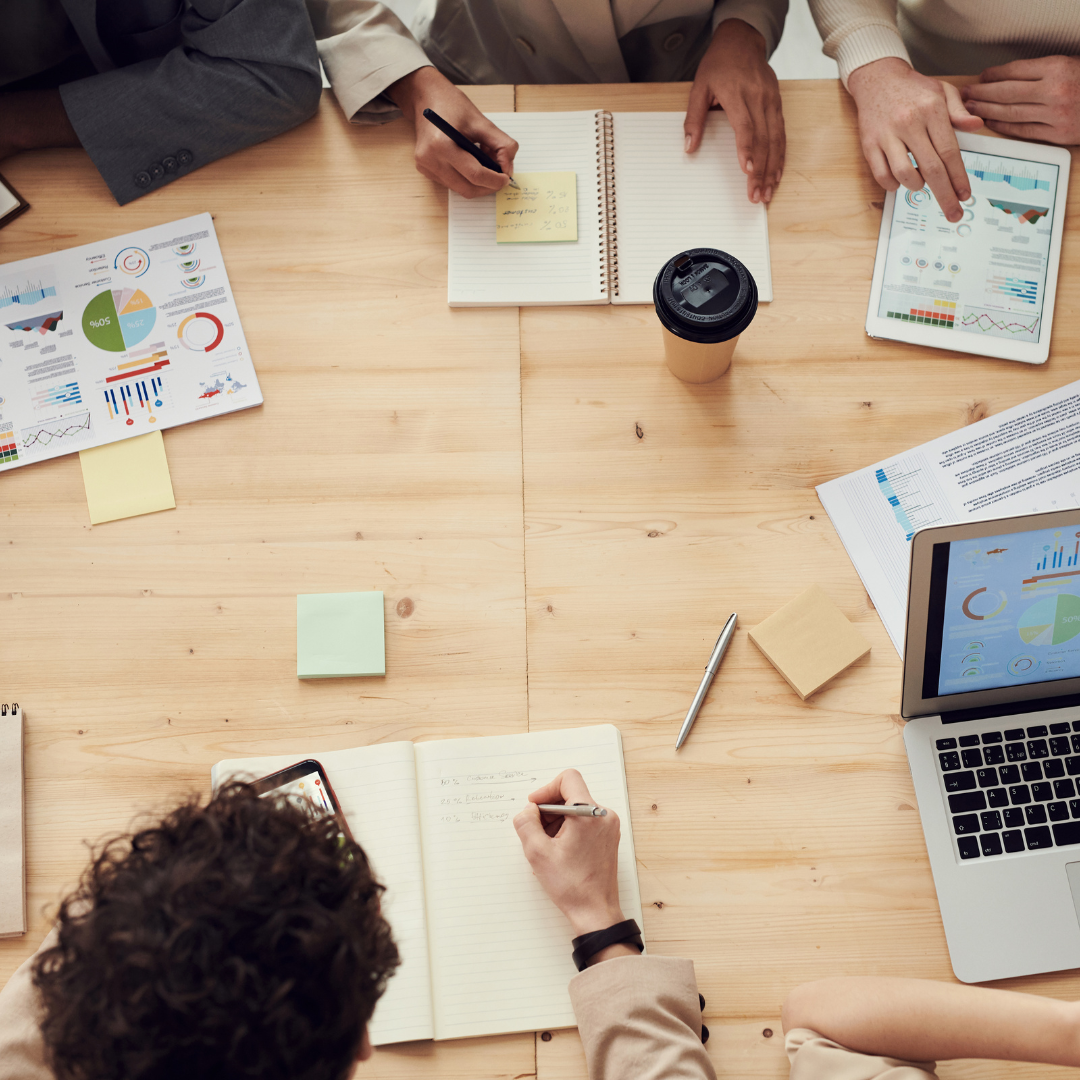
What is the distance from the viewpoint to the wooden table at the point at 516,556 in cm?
80

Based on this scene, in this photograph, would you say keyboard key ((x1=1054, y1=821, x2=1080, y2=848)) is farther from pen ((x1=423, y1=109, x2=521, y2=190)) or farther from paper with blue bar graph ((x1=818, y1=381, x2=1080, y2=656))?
pen ((x1=423, y1=109, x2=521, y2=190))

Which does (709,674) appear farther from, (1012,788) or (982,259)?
(982,259)

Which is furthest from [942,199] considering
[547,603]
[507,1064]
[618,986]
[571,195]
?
[507,1064]

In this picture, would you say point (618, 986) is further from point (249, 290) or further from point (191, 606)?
point (249, 290)

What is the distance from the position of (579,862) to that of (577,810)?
5 centimetres

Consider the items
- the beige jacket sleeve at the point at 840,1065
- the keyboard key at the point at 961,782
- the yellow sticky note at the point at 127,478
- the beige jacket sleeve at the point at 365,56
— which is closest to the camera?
the beige jacket sleeve at the point at 840,1065

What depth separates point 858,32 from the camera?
3.52 feet

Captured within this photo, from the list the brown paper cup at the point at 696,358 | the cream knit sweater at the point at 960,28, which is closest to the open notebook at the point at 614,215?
the brown paper cup at the point at 696,358

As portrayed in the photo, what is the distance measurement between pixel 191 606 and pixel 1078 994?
93 cm

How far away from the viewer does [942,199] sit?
0.99 meters

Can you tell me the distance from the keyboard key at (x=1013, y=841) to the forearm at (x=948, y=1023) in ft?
0.40

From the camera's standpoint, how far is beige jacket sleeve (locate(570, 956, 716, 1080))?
0.70m

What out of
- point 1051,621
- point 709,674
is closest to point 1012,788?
point 1051,621

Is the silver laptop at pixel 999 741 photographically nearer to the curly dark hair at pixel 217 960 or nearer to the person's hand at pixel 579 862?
the person's hand at pixel 579 862
